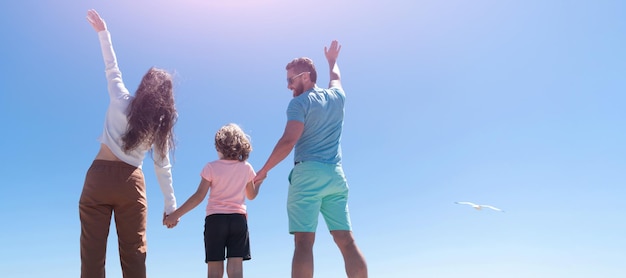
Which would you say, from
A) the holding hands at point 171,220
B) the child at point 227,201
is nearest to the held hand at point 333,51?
the child at point 227,201

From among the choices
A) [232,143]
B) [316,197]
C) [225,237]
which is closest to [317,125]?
[316,197]

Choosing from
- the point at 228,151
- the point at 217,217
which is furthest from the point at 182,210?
the point at 228,151

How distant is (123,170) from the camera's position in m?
5.37

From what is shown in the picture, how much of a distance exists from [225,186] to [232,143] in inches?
20.9

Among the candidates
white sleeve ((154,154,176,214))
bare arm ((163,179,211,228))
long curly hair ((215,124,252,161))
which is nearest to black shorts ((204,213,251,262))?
bare arm ((163,179,211,228))

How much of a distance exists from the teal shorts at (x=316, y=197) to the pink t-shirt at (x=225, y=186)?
0.76m

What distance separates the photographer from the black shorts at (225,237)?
604 centimetres

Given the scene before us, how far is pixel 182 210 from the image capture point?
6.17 meters

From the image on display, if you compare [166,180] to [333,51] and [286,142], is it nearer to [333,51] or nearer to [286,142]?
[286,142]

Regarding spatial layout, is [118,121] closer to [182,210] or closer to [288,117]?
[182,210]

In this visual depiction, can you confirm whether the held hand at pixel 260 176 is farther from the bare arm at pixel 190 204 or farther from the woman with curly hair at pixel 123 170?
the woman with curly hair at pixel 123 170

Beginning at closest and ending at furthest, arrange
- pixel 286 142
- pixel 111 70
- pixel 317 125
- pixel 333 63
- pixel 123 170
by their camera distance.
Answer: pixel 123 170
pixel 286 142
pixel 111 70
pixel 317 125
pixel 333 63

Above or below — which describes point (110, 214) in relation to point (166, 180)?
below

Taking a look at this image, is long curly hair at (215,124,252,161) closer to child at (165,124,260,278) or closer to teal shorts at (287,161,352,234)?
child at (165,124,260,278)
